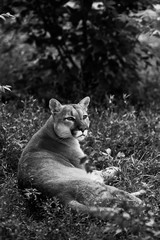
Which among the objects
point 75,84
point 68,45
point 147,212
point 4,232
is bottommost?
point 75,84

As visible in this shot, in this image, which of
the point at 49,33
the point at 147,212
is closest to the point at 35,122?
the point at 49,33

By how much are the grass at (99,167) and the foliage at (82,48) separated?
966 mm

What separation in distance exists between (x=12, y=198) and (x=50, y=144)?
0.87 meters

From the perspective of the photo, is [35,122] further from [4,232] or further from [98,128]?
[4,232]

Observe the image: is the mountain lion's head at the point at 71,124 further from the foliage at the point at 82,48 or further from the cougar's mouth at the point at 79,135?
the foliage at the point at 82,48

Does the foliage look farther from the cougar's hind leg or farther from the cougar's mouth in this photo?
the cougar's hind leg

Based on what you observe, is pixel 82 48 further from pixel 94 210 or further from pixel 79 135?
pixel 94 210

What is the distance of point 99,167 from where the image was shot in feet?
20.4

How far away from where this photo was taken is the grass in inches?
170

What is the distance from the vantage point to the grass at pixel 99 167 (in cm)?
432

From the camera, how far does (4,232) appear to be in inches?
173

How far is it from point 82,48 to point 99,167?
305cm

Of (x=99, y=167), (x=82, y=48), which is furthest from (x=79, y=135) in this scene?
(x=82, y=48)

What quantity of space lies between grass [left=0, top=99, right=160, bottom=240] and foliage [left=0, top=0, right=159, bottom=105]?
0.97m
